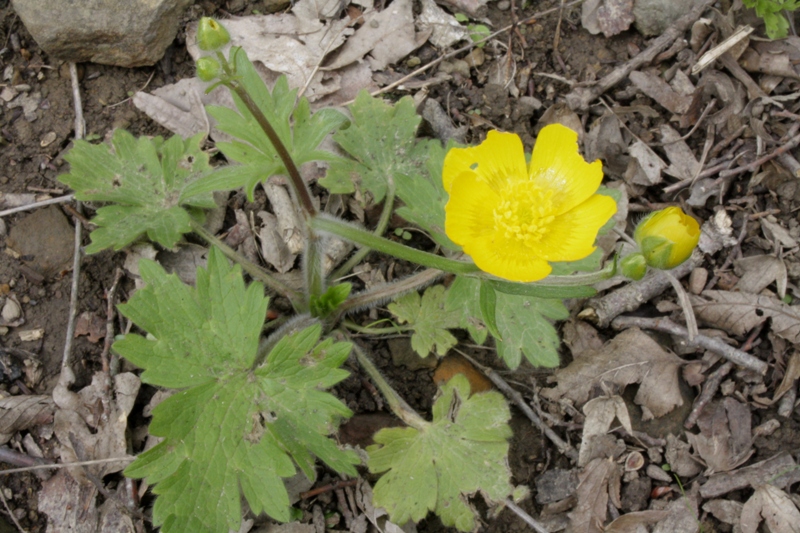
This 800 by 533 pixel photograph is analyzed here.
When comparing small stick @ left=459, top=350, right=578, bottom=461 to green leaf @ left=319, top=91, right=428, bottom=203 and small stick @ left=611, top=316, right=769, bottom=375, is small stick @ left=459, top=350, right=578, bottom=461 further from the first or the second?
green leaf @ left=319, top=91, right=428, bottom=203

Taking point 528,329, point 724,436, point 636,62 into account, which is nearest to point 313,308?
point 528,329

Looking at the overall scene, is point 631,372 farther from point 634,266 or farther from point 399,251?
point 399,251

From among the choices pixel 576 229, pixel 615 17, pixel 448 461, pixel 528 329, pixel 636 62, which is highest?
pixel 576 229

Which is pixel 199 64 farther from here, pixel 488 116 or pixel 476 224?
pixel 488 116

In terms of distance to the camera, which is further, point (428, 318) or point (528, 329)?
point (428, 318)

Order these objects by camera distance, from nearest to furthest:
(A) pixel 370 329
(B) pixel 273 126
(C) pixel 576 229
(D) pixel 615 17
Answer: (C) pixel 576 229, (B) pixel 273 126, (A) pixel 370 329, (D) pixel 615 17

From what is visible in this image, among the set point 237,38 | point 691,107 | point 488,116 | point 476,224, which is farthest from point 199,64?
point 691,107
